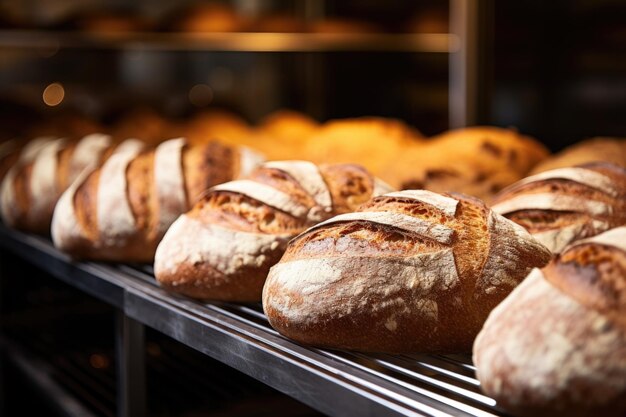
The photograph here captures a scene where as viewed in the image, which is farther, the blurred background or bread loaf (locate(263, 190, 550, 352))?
the blurred background

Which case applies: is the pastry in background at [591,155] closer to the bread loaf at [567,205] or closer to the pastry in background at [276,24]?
the bread loaf at [567,205]

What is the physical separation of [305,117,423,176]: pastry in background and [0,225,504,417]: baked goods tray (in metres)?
1.09

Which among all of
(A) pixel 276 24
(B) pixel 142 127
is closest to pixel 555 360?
(B) pixel 142 127

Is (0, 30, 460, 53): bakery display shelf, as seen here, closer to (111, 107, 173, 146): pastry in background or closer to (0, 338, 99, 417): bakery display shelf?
(111, 107, 173, 146): pastry in background

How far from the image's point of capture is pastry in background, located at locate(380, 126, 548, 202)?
6.95ft

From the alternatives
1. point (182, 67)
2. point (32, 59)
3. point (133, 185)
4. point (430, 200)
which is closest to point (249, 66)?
point (182, 67)

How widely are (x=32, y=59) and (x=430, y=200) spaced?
268 centimetres

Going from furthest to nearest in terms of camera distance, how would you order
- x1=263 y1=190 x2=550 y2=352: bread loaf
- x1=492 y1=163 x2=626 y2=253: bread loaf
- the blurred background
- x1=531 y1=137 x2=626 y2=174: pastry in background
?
the blurred background
x1=531 y1=137 x2=626 y2=174: pastry in background
x1=492 y1=163 x2=626 y2=253: bread loaf
x1=263 y1=190 x2=550 y2=352: bread loaf

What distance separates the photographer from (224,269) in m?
1.48

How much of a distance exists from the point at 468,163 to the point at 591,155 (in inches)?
11.3

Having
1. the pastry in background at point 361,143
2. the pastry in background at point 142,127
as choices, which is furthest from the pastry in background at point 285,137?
the pastry in background at point 142,127

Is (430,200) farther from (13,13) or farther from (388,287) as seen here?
(13,13)

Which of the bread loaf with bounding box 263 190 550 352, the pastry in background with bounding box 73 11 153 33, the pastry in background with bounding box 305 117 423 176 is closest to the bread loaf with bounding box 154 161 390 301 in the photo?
the bread loaf with bounding box 263 190 550 352

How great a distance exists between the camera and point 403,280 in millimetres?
1173
